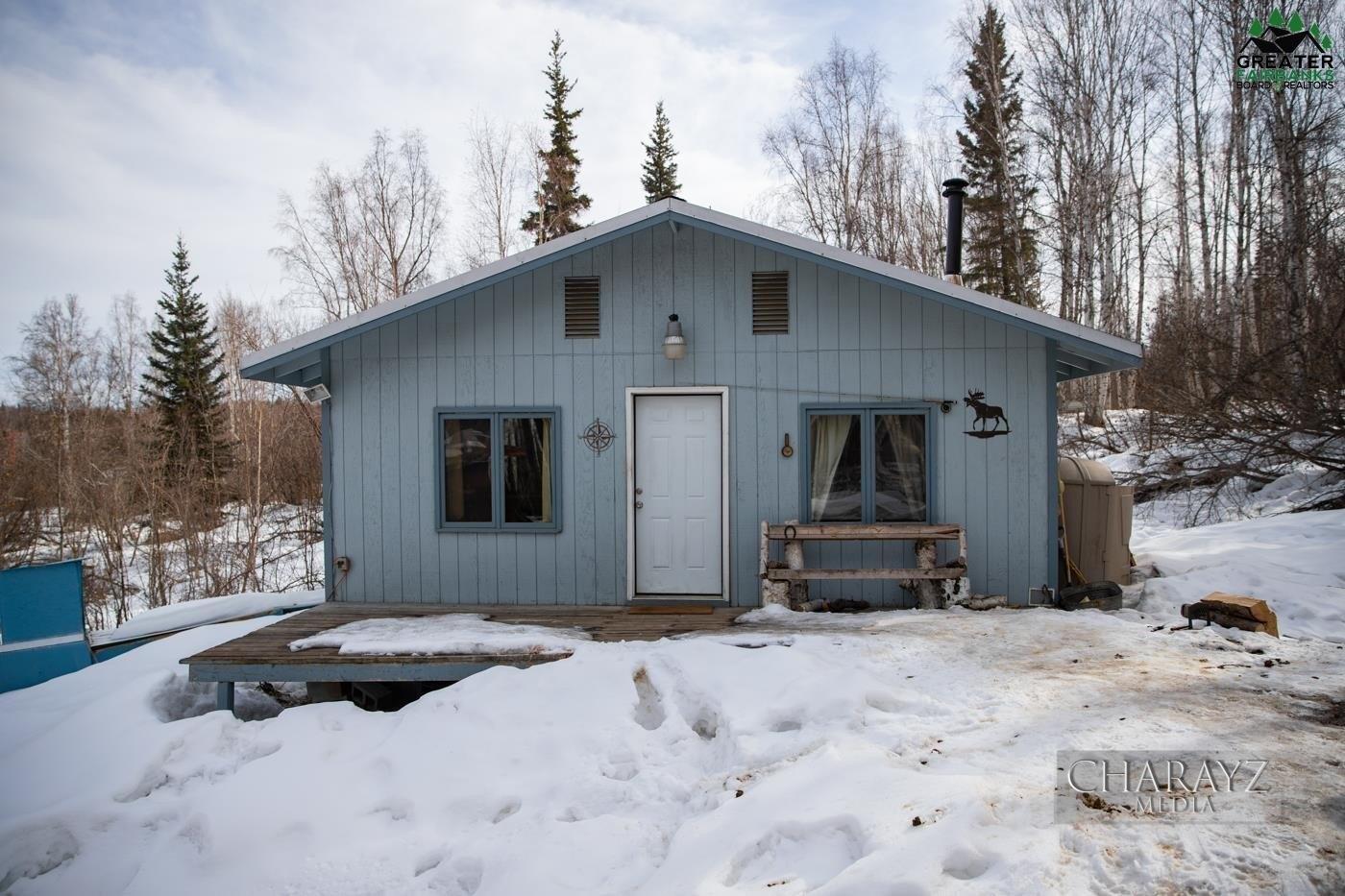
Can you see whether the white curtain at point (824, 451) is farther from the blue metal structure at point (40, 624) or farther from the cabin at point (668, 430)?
the blue metal structure at point (40, 624)

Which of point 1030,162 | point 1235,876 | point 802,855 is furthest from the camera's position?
point 1030,162

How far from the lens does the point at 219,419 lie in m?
19.5

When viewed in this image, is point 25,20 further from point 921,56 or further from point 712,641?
point 921,56

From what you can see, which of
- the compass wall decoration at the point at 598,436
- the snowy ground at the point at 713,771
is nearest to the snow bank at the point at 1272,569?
the snowy ground at the point at 713,771

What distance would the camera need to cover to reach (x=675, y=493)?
6469mm

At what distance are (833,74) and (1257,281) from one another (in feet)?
36.0

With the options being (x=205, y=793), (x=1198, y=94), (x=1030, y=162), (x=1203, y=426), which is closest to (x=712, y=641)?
(x=205, y=793)

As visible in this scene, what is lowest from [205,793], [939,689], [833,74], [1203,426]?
[205,793]

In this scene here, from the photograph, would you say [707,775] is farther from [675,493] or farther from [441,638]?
[675,493]

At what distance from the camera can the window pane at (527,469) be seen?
6484 millimetres

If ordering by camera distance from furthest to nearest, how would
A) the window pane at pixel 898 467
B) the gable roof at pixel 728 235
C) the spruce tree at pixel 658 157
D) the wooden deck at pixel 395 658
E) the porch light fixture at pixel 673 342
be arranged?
1. the spruce tree at pixel 658 157
2. the window pane at pixel 898 467
3. the porch light fixture at pixel 673 342
4. the gable roof at pixel 728 235
5. the wooden deck at pixel 395 658

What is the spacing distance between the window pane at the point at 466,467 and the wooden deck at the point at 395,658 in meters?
Answer: 0.83

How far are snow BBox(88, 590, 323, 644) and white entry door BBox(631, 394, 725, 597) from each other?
349cm

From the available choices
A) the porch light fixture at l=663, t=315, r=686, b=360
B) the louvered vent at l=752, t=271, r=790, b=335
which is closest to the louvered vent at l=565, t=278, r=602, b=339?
the porch light fixture at l=663, t=315, r=686, b=360
